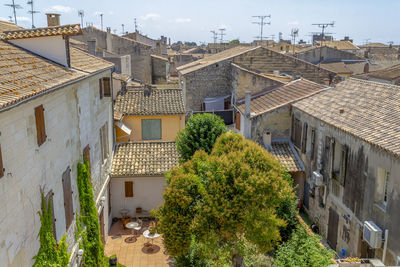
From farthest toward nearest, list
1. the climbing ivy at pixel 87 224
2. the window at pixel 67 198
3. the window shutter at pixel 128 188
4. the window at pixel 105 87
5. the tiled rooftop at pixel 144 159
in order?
1. the window shutter at pixel 128 188
2. the tiled rooftop at pixel 144 159
3. the window at pixel 105 87
4. the climbing ivy at pixel 87 224
5. the window at pixel 67 198

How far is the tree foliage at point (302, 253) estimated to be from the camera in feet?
40.9

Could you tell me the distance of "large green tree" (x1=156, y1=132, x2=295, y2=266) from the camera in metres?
12.4

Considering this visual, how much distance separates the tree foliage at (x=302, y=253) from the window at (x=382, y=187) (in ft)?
8.63

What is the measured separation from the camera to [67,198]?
38.2 feet

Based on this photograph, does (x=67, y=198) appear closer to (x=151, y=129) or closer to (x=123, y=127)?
(x=123, y=127)

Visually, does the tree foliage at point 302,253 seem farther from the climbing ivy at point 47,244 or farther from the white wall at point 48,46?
the white wall at point 48,46

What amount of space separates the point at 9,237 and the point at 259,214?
771cm

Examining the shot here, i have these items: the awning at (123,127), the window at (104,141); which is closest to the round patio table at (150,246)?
the window at (104,141)

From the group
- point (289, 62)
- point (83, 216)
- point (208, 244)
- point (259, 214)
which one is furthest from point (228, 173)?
point (289, 62)

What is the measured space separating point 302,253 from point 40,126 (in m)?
9.94

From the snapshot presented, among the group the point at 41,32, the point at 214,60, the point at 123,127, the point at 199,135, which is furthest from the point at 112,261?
the point at 214,60

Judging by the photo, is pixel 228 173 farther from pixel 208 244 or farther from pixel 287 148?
pixel 287 148

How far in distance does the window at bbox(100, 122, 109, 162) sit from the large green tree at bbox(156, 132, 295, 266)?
5.95 m

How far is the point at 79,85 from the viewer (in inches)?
518
